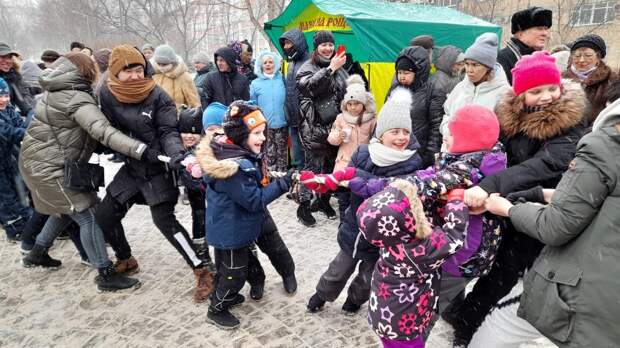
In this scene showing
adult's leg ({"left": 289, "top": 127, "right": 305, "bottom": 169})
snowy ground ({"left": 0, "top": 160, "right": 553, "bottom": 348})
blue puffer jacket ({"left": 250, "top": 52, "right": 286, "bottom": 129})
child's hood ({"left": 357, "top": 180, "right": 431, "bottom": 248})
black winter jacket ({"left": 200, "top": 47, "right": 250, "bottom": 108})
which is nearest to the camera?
child's hood ({"left": 357, "top": 180, "right": 431, "bottom": 248})

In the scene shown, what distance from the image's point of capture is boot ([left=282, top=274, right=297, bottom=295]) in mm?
3486

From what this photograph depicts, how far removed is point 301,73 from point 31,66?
226 inches

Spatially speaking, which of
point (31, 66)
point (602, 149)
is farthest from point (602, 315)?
point (31, 66)

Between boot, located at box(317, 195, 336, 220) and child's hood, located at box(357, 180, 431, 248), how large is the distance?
11.1ft

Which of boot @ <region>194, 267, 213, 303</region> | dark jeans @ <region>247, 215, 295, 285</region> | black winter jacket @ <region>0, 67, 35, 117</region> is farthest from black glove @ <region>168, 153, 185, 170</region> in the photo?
black winter jacket @ <region>0, 67, 35, 117</region>

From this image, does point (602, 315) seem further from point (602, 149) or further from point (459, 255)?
point (459, 255)

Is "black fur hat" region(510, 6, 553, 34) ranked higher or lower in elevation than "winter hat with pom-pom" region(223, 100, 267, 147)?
higher

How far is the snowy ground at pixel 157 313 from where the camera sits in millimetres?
2955

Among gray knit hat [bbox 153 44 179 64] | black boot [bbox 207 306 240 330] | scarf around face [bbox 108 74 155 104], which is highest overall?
gray knit hat [bbox 153 44 179 64]

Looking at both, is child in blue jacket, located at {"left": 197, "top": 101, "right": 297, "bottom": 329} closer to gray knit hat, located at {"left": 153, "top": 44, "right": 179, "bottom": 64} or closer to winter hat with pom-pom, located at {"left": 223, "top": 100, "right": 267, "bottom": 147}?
winter hat with pom-pom, located at {"left": 223, "top": 100, "right": 267, "bottom": 147}

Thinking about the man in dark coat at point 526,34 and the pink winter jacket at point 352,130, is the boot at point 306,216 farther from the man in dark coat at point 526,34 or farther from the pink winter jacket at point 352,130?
the man in dark coat at point 526,34

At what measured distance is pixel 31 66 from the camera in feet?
23.7

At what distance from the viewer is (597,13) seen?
26000mm

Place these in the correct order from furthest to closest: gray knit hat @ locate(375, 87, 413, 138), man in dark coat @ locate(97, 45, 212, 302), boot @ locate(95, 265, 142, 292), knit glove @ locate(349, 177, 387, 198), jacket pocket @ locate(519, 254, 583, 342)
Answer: boot @ locate(95, 265, 142, 292) < man in dark coat @ locate(97, 45, 212, 302) < gray knit hat @ locate(375, 87, 413, 138) < knit glove @ locate(349, 177, 387, 198) < jacket pocket @ locate(519, 254, 583, 342)
